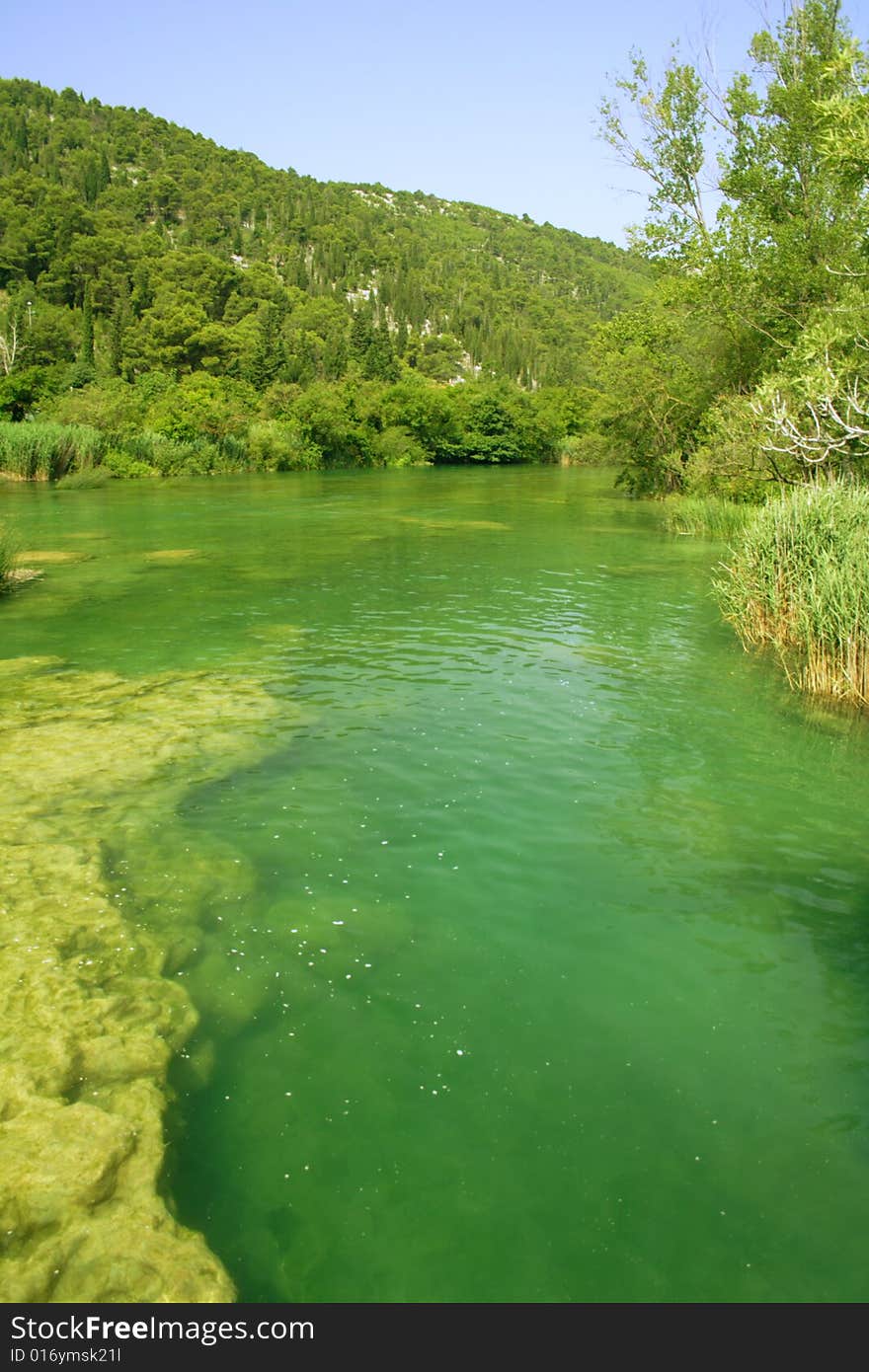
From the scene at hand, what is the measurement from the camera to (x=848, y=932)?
21.4 ft

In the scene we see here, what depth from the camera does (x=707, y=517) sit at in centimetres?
2884

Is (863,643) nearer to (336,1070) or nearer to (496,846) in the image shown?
(496,846)

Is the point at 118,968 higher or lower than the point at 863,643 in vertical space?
lower

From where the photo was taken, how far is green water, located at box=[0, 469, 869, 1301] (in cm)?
403

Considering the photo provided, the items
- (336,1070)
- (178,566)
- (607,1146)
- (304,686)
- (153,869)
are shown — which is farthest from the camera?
(178,566)

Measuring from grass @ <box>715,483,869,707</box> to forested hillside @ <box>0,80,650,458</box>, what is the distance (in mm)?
22719

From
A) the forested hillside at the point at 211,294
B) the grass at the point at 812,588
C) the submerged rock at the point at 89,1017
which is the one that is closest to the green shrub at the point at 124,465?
the forested hillside at the point at 211,294

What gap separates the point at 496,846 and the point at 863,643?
6448 mm

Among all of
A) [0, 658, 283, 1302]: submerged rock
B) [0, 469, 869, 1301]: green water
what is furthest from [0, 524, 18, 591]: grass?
[0, 658, 283, 1302]: submerged rock

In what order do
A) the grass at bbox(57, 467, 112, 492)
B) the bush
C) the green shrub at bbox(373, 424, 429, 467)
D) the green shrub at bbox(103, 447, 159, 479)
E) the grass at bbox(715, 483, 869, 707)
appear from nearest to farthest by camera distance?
1. the grass at bbox(715, 483, 869, 707)
2. the grass at bbox(57, 467, 112, 492)
3. the green shrub at bbox(103, 447, 159, 479)
4. the bush
5. the green shrub at bbox(373, 424, 429, 467)

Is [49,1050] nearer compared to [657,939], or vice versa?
[49,1050]

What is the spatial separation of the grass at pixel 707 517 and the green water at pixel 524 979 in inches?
545

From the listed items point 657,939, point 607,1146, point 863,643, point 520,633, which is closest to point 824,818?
point 657,939

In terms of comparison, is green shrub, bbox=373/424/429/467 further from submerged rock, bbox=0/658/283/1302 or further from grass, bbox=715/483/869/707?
submerged rock, bbox=0/658/283/1302
